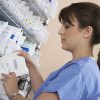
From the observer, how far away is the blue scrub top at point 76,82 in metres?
1.25

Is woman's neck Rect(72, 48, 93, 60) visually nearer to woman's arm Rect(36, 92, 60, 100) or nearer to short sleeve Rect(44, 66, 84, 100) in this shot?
short sleeve Rect(44, 66, 84, 100)

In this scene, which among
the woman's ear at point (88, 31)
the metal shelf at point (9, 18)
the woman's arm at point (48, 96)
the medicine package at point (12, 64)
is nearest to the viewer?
the woman's arm at point (48, 96)

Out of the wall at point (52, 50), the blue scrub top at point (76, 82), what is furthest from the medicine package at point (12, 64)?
the wall at point (52, 50)

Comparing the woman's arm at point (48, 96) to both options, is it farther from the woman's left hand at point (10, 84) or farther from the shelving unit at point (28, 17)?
the shelving unit at point (28, 17)

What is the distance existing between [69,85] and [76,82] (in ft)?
0.12

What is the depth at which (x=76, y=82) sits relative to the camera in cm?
126

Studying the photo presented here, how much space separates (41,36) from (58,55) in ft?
3.37

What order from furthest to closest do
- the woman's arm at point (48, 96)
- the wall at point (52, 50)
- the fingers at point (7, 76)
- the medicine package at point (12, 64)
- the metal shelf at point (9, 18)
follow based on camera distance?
the wall at point (52, 50), the metal shelf at point (9, 18), the medicine package at point (12, 64), the fingers at point (7, 76), the woman's arm at point (48, 96)

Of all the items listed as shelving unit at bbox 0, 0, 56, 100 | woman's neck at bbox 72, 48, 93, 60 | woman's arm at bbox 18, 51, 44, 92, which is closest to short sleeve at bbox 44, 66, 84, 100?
woman's neck at bbox 72, 48, 93, 60

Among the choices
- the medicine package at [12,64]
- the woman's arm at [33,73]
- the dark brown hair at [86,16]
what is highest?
the dark brown hair at [86,16]

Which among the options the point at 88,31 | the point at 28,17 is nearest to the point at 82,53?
the point at 88,31

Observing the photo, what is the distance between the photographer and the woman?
49.6 inches

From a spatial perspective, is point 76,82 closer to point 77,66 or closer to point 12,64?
point 77,66

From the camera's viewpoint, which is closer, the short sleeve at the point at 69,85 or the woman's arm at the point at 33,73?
the short sleeve at the point at 69,85
